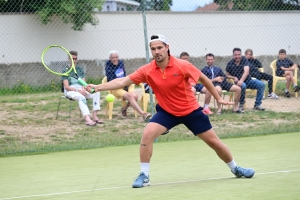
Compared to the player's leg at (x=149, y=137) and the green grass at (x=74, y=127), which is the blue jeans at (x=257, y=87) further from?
the player's leg at (x=149, y=137)

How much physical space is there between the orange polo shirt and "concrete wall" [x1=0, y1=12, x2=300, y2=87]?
7484mm

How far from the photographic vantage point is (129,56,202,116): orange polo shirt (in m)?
7.14

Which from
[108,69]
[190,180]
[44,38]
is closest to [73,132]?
[108,69]

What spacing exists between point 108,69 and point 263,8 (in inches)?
213

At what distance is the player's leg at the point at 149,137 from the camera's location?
711 cm

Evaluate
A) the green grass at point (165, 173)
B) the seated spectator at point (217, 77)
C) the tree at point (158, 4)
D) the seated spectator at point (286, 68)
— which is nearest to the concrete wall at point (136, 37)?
the seated spectator at point (286, 68)

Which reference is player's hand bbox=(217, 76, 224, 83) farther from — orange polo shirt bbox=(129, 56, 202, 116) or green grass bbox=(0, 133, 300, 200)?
orange polo shirt bbox=(129, 56, 202, 116)

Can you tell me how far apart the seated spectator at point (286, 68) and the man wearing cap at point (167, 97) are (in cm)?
1059

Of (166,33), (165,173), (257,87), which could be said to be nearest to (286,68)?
(257,87)

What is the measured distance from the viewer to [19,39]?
1527 cm

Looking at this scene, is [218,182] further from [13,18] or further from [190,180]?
[13,18]

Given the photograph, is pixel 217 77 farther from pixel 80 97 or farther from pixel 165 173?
pixel 165 173

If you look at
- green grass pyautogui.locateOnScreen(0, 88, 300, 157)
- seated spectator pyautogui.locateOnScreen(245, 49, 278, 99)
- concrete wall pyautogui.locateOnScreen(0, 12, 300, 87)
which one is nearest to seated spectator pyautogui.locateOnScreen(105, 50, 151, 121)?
green grass pyautogui.locateOnScreen(0, 88, 300, 157)

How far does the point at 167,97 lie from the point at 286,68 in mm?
11080
